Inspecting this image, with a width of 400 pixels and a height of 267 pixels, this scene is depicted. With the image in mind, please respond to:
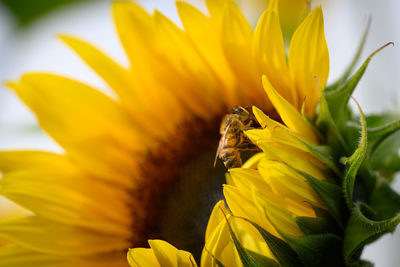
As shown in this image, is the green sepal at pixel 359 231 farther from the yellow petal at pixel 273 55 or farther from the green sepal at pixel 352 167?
the yellow petal at pixel 273 55

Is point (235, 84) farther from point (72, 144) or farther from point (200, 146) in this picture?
point (72, 144)

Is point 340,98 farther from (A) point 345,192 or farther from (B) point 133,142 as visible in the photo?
(B) point 133,142

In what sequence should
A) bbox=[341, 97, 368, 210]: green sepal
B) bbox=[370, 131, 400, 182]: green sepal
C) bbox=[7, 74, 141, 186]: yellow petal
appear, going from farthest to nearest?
bbox=[7, 74, 141, 186]: yellow petal → bbox=[370, 131, 400, 182]: green sepal → bbox=[341, 97, 368, 210]: green sepal

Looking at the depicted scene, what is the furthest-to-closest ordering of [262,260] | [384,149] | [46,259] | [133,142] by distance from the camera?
[133,142] < [46,259] < [384,149] < [262,260]

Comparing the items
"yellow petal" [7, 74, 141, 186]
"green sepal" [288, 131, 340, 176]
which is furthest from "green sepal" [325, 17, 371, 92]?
"yellow petal" [7, 74, 141, 186]

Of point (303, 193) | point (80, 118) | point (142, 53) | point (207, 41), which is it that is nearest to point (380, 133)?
point (303, 193)

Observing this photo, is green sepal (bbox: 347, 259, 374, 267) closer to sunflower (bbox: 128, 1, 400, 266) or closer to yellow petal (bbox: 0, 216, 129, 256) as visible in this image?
sunflower (bbox: 128, 1, 400, 266)
